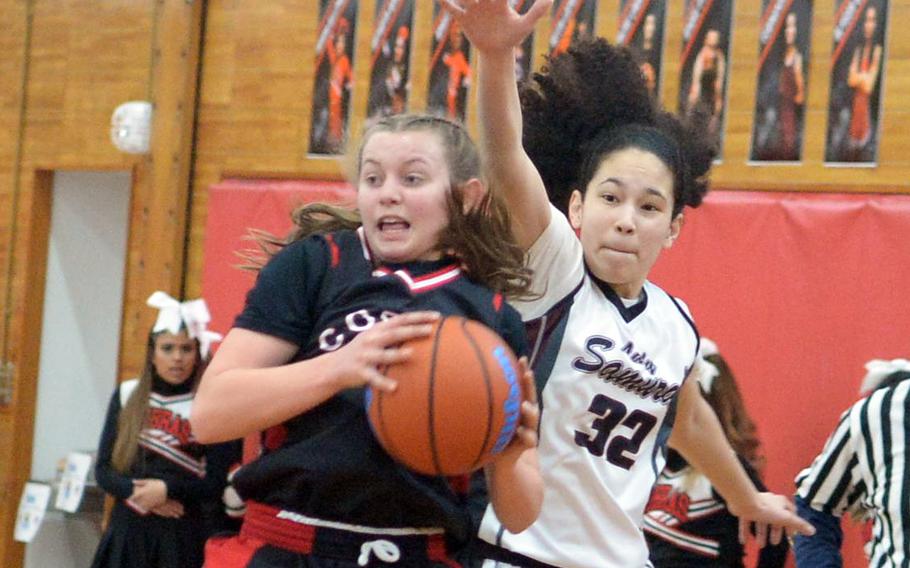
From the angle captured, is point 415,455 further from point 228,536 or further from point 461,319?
point 228,536

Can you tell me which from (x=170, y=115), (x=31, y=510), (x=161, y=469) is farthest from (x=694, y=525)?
(x=31, y=510)

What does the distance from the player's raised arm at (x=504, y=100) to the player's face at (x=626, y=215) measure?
323mm

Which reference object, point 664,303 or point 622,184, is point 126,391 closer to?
point 664,303

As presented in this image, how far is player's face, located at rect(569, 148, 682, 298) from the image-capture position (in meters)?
3.16

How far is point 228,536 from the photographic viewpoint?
2.65 meters

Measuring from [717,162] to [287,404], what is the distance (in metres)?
4.50

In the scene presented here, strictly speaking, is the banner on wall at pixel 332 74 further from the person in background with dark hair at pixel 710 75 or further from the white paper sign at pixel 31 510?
the white paper sign at pixel 31 510

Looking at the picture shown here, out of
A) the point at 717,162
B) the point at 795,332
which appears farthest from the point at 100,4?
the point at 795,332

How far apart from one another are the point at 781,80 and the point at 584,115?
3.09 m

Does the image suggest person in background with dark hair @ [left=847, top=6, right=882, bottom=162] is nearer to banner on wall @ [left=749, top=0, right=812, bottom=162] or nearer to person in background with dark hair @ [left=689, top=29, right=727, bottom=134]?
banner on wall @ [left=749, top=0, right=812, bottom=162]

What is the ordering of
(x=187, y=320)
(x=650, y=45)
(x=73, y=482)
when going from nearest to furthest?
(x=650, y=45) < (x=187, y=320) < (x=73, y=482)

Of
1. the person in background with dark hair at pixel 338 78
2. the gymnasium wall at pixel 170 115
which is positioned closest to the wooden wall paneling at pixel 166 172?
the gymnasium wall at pixel 170 115

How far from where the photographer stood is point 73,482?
7.87 metres

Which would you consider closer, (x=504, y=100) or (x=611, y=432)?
(x=504, y=100)
